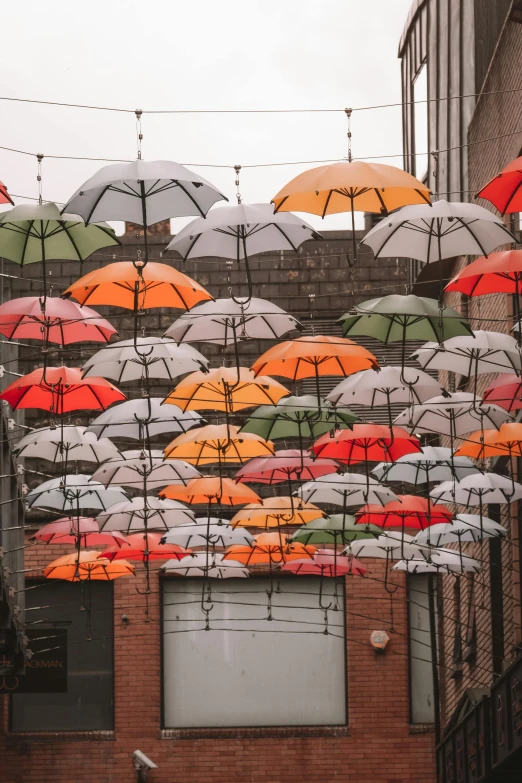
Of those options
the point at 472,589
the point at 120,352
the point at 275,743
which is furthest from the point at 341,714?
the point at 120,352

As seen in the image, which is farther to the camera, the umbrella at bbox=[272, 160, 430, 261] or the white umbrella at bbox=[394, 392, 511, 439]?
the white umbrella at bbox=[394, 392, 511, 439]

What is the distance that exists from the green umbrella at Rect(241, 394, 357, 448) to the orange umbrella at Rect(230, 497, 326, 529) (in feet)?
4.45

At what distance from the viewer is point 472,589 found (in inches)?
Answer: 820

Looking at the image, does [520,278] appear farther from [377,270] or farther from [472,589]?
[377,270]

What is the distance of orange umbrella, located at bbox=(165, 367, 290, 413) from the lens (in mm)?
13589

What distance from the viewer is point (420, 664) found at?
76.8 feet

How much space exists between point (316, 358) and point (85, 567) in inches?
242

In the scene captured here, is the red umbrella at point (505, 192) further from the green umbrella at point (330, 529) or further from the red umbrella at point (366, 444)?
the green umbrella at point (330, 529)

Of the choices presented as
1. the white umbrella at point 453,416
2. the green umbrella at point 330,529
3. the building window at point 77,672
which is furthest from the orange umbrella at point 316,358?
the building window at point 77,672

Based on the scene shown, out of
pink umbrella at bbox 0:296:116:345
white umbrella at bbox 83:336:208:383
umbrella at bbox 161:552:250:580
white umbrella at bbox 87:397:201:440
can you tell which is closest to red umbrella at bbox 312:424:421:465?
Answer: white umbrella at bbox 87:397:201:440

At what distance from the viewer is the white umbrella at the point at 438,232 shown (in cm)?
1134

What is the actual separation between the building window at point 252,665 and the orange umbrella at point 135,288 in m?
11.0

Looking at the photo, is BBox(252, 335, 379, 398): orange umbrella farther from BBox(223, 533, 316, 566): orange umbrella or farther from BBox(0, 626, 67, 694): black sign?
BBox(0, 626, 67, 694): black sign

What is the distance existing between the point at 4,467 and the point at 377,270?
938cm
